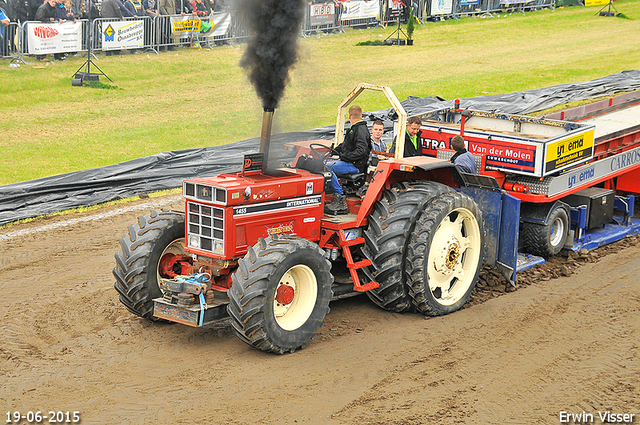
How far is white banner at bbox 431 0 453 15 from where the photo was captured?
33.5 metres

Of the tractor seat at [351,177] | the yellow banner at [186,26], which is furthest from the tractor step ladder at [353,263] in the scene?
the yellow banner at [186,26]

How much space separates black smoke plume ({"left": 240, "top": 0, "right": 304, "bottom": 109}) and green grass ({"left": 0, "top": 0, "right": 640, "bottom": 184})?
1.04ft

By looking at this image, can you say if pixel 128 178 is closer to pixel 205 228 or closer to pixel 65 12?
pixel 205 228

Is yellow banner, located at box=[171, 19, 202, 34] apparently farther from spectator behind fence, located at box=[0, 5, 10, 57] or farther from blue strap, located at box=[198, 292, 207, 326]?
blue strap, located at box=[198, 292, 207, 326]

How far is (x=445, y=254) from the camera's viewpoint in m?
7.80

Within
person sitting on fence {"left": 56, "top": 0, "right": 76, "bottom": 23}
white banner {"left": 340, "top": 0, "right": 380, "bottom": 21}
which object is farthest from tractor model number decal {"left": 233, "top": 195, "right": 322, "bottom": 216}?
white banner {"left": 340, "top": 0, "right": 380, "bottom": 21}

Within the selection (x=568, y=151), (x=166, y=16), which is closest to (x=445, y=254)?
(x=568, y=151)

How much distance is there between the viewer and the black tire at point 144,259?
7.16 m

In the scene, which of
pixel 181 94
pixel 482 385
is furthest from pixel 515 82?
pixel 482 385

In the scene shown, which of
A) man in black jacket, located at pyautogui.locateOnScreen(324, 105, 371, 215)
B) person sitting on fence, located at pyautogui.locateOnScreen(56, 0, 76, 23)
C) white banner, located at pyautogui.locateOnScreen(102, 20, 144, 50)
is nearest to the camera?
man in black jacket, located at pyautogui.locateOnScreen(324, 105, 371, 215)

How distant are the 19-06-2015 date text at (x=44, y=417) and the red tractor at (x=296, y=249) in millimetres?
1352

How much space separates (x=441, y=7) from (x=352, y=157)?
91.4 feet

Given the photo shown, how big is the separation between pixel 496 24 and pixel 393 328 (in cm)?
2978

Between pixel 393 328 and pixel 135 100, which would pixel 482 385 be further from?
→ pixel 135 100
